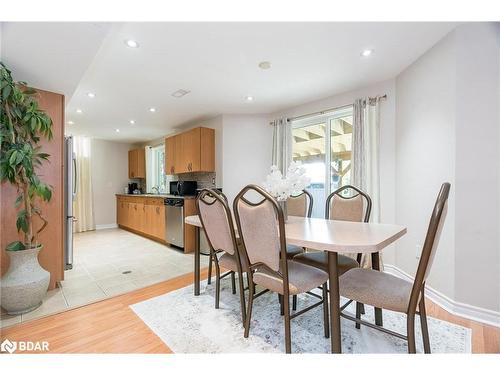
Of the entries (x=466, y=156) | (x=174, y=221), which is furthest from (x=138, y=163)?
(x=466, y=156)

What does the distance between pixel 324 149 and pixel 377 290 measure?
2536mm

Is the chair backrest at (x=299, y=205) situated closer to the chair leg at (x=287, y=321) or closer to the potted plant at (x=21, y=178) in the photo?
the chair leg at (x=287, y=321)

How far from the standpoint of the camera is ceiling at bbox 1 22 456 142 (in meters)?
1.73

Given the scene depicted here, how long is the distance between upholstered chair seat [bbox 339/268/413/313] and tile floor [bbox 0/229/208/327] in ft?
6.90

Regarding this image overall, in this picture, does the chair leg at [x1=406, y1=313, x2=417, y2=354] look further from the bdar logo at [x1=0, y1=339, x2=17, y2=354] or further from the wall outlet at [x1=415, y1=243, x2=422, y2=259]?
the bdar logo at [x1=0, y1=339, x2=17, y2=354]

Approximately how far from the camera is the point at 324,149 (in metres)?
3.49

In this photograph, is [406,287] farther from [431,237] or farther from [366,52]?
[366,52]

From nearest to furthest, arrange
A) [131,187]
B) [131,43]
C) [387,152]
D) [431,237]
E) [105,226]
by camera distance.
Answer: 1. [431,237]
2. [131,43]
3. [387,152]
4. [105,226]
5. [131,187]

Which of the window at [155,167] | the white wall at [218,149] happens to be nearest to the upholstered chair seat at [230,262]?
the white wall at [218,149]

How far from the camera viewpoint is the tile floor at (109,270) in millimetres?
2123

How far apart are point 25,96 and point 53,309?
1.82 m

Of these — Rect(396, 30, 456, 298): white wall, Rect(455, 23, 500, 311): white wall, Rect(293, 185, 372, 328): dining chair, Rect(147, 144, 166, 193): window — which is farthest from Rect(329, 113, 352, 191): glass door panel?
Rect(147, 144, 166, 193): window
